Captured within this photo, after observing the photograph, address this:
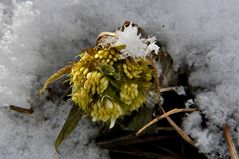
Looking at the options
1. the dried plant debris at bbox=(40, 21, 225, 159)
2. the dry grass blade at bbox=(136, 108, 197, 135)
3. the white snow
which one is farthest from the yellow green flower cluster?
the white snow

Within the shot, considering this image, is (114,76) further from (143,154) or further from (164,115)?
(143,154)

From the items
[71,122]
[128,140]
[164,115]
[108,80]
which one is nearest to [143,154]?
[128,140]

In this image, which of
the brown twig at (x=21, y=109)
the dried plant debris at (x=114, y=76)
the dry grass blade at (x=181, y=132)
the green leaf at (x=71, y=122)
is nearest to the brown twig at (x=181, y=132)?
the dry grass blade at (x=181, y=132)

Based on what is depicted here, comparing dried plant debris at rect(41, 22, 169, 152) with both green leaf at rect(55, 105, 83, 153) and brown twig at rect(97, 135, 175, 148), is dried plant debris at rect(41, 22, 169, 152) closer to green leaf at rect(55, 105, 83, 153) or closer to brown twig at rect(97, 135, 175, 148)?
green leaf at rect(55, 105, 83, 153)

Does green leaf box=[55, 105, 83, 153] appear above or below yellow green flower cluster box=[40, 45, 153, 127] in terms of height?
below

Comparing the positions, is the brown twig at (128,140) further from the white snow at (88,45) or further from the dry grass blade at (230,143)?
the dry grass blade at (230,143)

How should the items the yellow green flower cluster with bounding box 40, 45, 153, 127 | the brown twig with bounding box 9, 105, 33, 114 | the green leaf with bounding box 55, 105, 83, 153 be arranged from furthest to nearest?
the brown twig with bounding box 9, 105, 33, 114 < the green leaf with bounding box 55, 105, 83, 153 < the yellow green flower cluster with bounding box 40, 45, 153, 127

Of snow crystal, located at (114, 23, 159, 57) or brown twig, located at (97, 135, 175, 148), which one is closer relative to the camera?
snow crystal, located at (114, 23, 159, 57)
